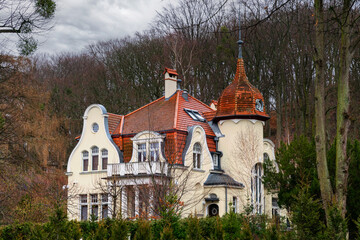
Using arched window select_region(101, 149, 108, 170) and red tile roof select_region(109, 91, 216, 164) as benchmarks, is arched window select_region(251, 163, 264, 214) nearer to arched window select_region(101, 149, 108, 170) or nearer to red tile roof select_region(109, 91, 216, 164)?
red tile roof select_region(109, 91, 216, 164)

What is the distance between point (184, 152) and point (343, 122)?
17.7m

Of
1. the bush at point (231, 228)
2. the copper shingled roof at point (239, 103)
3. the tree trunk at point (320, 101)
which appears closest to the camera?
the tree trunk at point (320, 101)

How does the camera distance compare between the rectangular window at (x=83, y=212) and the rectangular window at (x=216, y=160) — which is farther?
the rectangular window at (x=83, y=212)

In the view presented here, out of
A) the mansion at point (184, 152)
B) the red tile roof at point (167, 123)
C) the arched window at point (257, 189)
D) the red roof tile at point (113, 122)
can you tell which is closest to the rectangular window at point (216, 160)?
the mansion at point (184, 152)

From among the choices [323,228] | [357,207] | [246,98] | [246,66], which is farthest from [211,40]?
[323,228]

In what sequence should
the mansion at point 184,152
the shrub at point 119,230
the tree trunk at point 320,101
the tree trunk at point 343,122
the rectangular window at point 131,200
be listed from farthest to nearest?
the rectangular window at point 131,200 < the mansion at point 184,152 < the shrub at point 119,230 < the tree trunk at point 320,101 < the tree trunk at point 343,122

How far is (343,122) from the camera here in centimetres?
1286

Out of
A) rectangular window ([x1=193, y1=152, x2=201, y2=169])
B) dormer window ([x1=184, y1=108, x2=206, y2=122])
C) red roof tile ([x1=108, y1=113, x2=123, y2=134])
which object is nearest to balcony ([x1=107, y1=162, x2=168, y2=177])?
rectangular window ([x1=193, y1=152, x2=201, y2=169])

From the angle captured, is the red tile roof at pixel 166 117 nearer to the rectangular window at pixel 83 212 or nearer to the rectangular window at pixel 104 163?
the rectangular window at pixel 104 163

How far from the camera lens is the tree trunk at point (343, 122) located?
12617 millimetres

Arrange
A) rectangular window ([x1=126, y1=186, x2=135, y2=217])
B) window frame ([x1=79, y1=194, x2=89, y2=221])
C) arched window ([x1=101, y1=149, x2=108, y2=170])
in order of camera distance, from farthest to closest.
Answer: window frame ([x1=79, y1=194, x2=89, y2=221]) → arched window ([x1=101, y1=149, x2=108, y2=170]) → rectangular window ([x1=126, y1=186, x2=135, y2=217])

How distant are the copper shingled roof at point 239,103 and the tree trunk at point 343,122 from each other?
707 inches

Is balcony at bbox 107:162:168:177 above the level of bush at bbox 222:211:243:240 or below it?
above

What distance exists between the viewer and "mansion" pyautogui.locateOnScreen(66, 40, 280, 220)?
98.2 ft
